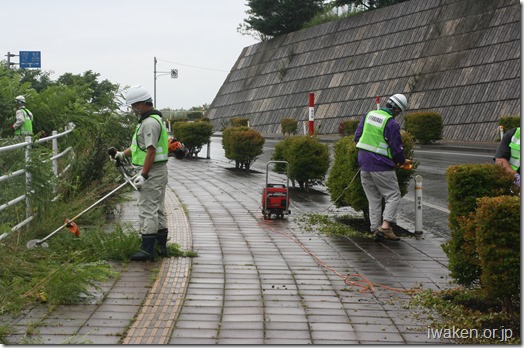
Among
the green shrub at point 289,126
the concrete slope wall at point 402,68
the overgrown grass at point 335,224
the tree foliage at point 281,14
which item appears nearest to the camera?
the overgrown grass at point 335,224

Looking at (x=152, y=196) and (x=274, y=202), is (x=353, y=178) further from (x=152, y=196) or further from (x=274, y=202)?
(x=152, y=196)

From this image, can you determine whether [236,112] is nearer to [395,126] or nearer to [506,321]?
[395,126]

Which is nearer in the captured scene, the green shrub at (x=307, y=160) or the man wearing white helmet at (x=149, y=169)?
the man wearing white helmet at (x=149, y=169)

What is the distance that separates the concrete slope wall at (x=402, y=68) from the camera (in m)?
30.1

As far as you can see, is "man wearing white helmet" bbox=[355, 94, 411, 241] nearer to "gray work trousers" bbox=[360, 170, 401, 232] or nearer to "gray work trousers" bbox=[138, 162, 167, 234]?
"gray work trousers" bbox=[360, 170, 401, 232]

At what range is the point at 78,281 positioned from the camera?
632 centimetres

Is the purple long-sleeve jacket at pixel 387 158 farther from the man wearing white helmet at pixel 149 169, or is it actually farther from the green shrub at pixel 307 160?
the green shrub at pixel 307 160

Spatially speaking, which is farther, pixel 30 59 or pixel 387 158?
pixel 30 59

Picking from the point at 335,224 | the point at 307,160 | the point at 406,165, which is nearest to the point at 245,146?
the point at 307,160

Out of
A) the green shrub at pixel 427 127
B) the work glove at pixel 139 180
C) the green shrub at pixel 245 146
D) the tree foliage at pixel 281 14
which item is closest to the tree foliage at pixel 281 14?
the tree foliage at pixel 281 14

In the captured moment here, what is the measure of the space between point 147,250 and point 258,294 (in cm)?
181

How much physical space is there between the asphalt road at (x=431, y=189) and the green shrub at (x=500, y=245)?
4985 mm

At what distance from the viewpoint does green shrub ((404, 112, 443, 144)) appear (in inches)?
1157

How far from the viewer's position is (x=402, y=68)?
1405 inches
